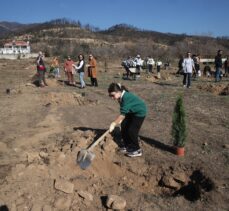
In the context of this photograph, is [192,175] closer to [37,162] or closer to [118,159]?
[118,159]

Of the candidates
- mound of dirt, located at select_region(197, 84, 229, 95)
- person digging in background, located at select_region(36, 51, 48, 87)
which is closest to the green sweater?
mound of dirt, located at select_region(197, 84, 229, 95)

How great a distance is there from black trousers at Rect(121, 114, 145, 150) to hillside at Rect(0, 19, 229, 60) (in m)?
56.7

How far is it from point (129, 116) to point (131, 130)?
0.98 feet

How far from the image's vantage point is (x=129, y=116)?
22.5 ft

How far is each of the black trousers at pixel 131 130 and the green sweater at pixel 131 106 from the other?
4.7 inches

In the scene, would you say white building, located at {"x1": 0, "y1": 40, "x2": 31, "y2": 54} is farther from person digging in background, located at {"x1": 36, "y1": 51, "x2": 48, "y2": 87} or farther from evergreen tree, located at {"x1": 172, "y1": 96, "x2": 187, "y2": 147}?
evergreen tree, located at {"x1": 172, "y1": 96, "x2": 187, "y2": 147}

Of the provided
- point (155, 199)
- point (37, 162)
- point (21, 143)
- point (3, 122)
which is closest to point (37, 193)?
point (37, 162)

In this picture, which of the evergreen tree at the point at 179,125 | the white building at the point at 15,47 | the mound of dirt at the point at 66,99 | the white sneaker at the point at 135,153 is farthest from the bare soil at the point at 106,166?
the white building at the point at 15,47

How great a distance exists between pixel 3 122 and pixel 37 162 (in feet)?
12.7

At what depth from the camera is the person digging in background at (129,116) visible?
6379mm

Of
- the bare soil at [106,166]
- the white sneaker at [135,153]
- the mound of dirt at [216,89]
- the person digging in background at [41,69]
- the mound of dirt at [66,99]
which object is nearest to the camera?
the bare soil at [106,166]

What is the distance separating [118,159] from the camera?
22.4ft

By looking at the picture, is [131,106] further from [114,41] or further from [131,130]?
[114,41]

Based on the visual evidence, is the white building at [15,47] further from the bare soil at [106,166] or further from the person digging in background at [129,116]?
the person digging in background at [129,116]
